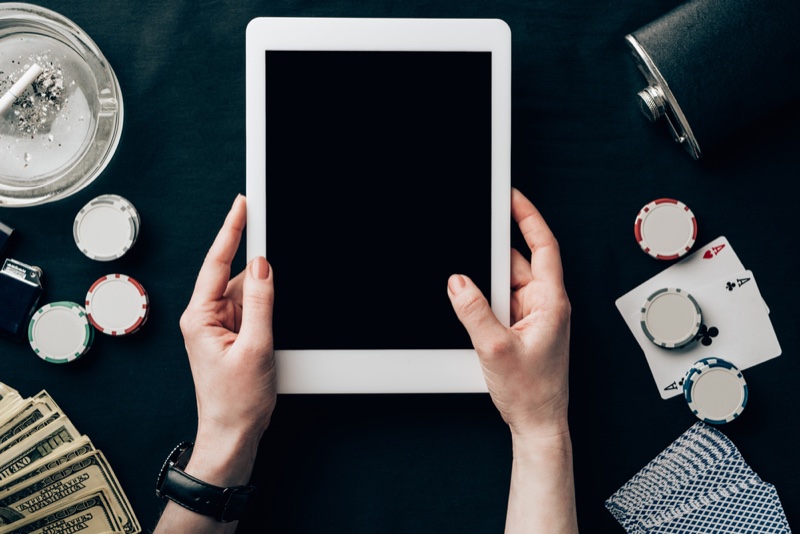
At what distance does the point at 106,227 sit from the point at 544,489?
2.23 feet

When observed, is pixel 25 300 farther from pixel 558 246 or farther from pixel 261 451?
pixel 558 246

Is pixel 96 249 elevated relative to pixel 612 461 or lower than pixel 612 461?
elevated

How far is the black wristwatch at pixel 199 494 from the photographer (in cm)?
78

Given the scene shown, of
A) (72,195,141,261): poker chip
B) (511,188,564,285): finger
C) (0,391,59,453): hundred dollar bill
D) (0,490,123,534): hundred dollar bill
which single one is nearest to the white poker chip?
(72,195,141,261): poker chip

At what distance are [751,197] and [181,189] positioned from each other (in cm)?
80

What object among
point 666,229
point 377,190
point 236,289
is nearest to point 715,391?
point 666,229

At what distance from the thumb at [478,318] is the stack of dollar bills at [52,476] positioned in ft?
1.75

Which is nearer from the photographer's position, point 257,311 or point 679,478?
point 257,311

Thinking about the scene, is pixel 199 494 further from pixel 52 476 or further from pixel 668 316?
pixel 668 316

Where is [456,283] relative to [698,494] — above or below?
above

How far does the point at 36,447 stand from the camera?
84 centimetres

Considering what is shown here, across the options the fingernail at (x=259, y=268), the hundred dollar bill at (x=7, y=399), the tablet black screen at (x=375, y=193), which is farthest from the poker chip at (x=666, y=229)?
the hundred dollar bill at (x=7, y=399)

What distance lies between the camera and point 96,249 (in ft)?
2.68

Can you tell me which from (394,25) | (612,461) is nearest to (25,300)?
(394,25)
